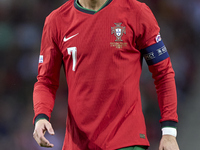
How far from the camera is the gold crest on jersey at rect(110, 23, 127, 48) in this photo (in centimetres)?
193

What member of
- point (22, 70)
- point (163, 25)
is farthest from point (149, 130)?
point (22, 70)

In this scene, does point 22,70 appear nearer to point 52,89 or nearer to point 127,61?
point 52,89

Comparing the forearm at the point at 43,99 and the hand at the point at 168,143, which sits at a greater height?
the forearm at the point at 43,99

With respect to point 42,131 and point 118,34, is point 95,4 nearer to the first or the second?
point 118,34

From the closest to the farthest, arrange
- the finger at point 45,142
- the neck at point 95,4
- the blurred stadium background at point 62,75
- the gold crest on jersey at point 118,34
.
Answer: the finger at point 45,142
the gold crest on jersey at point 118,34
the neck at point 95,4
the blurred stadium background at point 62,75

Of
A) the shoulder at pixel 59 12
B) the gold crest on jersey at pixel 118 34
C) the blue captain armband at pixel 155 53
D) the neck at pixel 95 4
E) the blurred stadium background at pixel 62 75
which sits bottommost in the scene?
the blurred stadium background at pixel 62 75

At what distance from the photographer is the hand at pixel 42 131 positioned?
5.92ft

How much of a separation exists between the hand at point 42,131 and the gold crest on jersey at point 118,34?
1.94 ft

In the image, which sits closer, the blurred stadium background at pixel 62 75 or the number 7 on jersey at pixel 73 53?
the number 7 on jersey at pixel 73 53

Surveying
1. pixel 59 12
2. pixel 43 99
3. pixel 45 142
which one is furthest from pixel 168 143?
pixel 59 12

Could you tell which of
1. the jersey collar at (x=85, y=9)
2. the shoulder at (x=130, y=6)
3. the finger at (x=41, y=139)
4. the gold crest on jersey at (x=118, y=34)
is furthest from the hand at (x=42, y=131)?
the shoulder at (x=130, y=6)

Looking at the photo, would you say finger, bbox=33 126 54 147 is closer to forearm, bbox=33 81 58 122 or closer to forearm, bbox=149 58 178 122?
forearm, bbox=33 81 58 122

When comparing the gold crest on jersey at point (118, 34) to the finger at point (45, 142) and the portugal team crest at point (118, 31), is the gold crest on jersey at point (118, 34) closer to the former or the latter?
the portugal team crest at point (118, 31)

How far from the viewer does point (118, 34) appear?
195 centimetres
